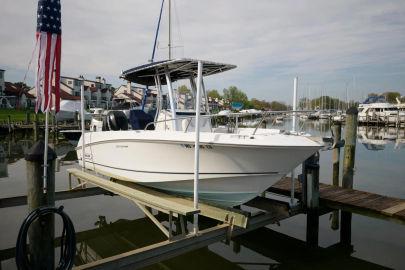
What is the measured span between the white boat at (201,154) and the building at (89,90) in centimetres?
5370

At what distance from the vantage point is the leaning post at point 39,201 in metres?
3.73

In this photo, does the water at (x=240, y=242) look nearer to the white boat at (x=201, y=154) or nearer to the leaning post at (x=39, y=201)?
the white boat at (x=201, y=154)

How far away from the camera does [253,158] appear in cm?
592

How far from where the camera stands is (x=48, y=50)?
4355 mm

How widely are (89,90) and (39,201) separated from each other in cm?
6689

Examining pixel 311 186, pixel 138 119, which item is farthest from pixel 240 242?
pixel 138 119

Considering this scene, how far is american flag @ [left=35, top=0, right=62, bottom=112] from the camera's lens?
427cm

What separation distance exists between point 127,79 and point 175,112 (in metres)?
2.29

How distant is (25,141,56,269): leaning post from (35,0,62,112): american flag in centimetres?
97

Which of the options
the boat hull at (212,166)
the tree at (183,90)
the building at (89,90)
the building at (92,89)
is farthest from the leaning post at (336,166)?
the building at (92,89)

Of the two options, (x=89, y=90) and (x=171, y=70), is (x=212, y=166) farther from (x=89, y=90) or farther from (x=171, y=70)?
(x=89, y=90)

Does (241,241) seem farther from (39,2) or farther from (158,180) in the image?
(39,2)

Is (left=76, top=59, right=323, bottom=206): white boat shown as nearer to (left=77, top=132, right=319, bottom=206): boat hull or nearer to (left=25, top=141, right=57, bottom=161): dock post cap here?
(left=77, top=132, right=319, bottom=206): boat hull

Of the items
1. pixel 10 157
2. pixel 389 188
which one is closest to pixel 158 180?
pixel 389 188
